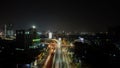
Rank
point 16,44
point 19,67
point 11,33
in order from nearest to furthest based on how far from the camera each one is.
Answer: point 19,67
point 16,44
point 11,33

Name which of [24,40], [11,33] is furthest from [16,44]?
[11,33]

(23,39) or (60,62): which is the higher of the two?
(23,39)

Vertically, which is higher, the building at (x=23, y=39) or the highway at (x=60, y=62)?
the building at (x=23, y=39)

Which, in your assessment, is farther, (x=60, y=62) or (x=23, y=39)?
(x=23, y=39)

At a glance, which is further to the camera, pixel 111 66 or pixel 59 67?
pixel 111 66

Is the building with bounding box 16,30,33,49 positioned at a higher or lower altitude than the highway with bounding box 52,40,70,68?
higher

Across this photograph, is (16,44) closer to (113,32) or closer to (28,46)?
(28,46)

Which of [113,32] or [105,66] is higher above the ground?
[113,32]

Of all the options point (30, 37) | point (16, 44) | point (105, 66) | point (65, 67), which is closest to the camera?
point (65, 67)

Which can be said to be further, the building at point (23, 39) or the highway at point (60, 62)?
the building at point (23, 39)

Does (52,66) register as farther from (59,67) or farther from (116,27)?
(116,27)

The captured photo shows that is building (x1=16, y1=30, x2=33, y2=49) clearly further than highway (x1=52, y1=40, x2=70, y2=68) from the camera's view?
Yes
